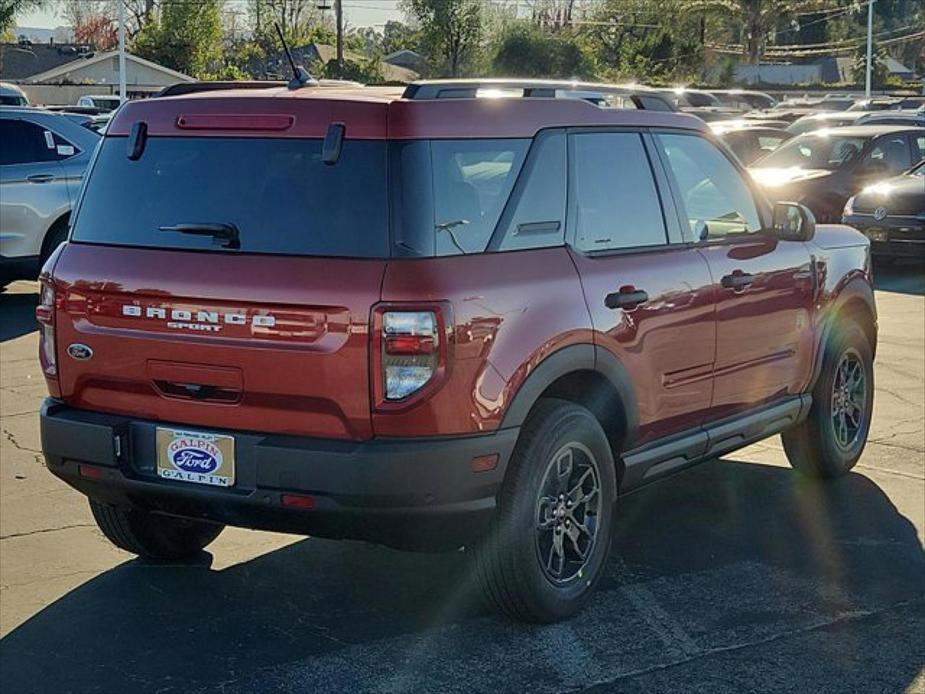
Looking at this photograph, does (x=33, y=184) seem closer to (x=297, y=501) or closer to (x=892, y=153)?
(x=297, y=501)

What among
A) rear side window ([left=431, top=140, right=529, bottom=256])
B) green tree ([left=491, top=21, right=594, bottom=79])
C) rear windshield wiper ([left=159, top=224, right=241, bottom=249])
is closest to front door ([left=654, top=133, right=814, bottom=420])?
rear side window ([left=431, top=140, right=529, bottom=256])

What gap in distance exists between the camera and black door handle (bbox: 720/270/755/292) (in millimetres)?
5922

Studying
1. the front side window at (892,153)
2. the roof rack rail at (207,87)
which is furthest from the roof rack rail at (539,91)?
the front side window at (892,153)

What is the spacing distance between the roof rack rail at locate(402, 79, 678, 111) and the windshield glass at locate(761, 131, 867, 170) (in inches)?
493

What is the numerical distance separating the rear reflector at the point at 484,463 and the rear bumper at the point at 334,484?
0.05 ft

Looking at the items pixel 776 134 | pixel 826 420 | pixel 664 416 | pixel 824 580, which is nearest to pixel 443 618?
pixel 664 416

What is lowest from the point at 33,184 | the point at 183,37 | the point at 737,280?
the point at 33,184

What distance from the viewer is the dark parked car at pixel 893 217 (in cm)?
1553

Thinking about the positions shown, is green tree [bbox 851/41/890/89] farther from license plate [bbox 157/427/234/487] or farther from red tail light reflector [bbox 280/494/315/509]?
red tail light reflector [bbox 280/494/315/509]

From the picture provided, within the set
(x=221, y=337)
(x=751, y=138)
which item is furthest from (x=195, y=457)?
(x=751, y=138)

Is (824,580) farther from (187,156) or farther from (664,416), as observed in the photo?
(187,156)

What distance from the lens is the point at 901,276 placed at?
1591 cm

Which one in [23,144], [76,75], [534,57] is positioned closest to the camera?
[23,144]

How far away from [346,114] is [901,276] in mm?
12559
